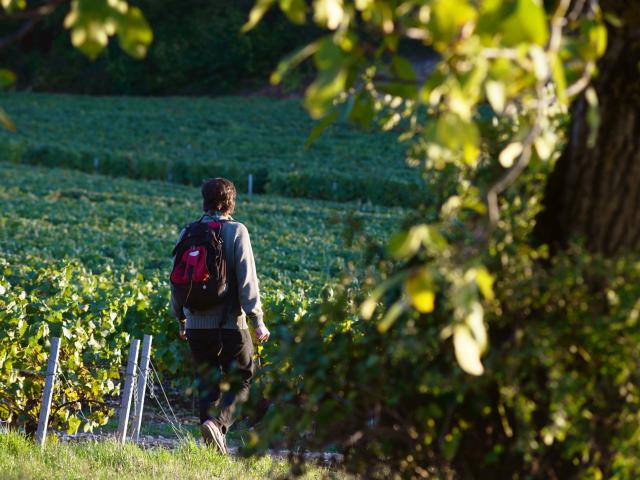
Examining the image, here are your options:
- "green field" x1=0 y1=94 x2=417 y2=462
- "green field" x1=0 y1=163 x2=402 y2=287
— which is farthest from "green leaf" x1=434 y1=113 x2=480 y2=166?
"green field" x1=0 y1=163 x2=402 y2=287

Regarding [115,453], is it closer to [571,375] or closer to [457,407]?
[457,407]

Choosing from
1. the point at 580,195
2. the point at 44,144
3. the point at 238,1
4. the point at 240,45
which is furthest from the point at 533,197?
the point at 238,1

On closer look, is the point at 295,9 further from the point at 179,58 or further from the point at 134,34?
the point at 179,58

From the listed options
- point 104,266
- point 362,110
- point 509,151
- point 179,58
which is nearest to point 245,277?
point 362,110

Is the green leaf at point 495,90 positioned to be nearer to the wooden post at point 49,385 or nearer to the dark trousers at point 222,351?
the dark trousers at point 222,351

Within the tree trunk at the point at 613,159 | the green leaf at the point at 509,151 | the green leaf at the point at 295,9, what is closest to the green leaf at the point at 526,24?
the green leaf at the point at 295,9

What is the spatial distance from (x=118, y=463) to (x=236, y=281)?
4.08 feet

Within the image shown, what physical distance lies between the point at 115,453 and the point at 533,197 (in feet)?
11.6

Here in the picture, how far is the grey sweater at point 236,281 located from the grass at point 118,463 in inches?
30.1

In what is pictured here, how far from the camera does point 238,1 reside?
6900cm

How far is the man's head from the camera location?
251 inches

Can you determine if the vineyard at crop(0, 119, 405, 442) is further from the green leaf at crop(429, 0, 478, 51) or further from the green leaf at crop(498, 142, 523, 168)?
the green leaf at crop(429, 0, 478, 51)

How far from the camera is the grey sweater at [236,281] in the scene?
20.7 ft

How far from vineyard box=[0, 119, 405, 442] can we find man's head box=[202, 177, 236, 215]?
1.22 metres
